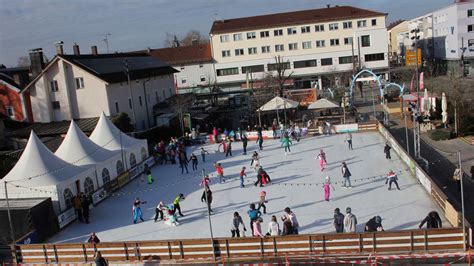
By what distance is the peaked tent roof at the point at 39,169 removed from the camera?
68.9ft

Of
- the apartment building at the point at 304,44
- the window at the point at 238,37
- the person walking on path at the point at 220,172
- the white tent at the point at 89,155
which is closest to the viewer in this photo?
the person walking on path at the point at 220,172

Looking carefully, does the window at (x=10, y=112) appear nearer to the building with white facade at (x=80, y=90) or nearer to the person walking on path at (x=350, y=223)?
the building with white facade at (x=80, y=90)

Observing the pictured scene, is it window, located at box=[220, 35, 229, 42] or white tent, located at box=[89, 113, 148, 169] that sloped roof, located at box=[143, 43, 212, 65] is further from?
white tent, located at box=[89, 113, 148, 169]

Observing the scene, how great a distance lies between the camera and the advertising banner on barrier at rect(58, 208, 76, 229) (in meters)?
20.0

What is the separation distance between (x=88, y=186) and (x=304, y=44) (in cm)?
4882

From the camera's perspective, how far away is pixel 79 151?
80.9 feet

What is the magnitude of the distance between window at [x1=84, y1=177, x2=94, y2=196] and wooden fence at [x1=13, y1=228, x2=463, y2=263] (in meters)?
6.69

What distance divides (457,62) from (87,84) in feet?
160

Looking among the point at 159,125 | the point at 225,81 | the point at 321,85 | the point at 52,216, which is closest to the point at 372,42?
the point at 321,85

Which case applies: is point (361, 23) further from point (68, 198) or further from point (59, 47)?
point (68, 198)

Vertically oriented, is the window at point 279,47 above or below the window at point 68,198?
above

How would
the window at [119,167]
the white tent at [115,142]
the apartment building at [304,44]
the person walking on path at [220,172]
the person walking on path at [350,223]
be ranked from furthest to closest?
the apartment building at [304,44] → the white tent at [115,142] → the window at [119,167] → the person walking on path at [220,172] → the person walking on path at [350,223]

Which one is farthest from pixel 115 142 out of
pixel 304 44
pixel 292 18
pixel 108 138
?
pixel 292 18

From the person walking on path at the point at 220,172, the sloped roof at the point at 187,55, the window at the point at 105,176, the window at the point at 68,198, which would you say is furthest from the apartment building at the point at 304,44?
the window at the point at 68,198
